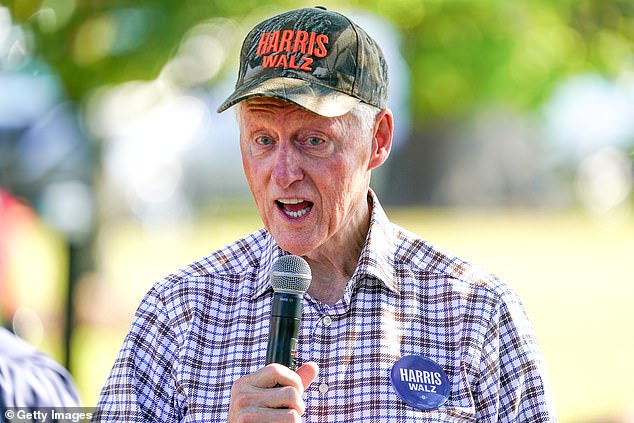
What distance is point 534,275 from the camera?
20734mm

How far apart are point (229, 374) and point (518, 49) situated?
8.29 m

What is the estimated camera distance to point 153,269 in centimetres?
2108

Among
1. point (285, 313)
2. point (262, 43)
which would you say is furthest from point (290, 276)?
point (262, 43)

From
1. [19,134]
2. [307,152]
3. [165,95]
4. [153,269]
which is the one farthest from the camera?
[153,269]

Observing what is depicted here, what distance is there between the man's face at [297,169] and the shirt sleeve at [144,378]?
1.51 feet

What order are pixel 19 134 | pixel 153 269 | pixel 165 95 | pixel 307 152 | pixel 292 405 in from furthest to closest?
1. pixel 153 269
2. pixel 19 134
3. pixel 165 95
4. pixel 307 152
5. pixel 292 405

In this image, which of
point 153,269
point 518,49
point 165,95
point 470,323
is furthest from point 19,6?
point 153,269

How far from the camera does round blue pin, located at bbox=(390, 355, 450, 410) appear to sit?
282cm

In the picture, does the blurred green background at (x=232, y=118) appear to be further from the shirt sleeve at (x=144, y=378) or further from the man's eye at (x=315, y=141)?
the man's eye at (x=315, y=141)

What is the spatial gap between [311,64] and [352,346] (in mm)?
819

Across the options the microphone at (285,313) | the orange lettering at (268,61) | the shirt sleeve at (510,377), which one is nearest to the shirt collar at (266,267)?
the microphone at (285,313)

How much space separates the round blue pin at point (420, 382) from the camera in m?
2.82

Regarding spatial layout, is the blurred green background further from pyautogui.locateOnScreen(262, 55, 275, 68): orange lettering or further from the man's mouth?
the man's mouth

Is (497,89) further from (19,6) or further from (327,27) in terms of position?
(327,27)
